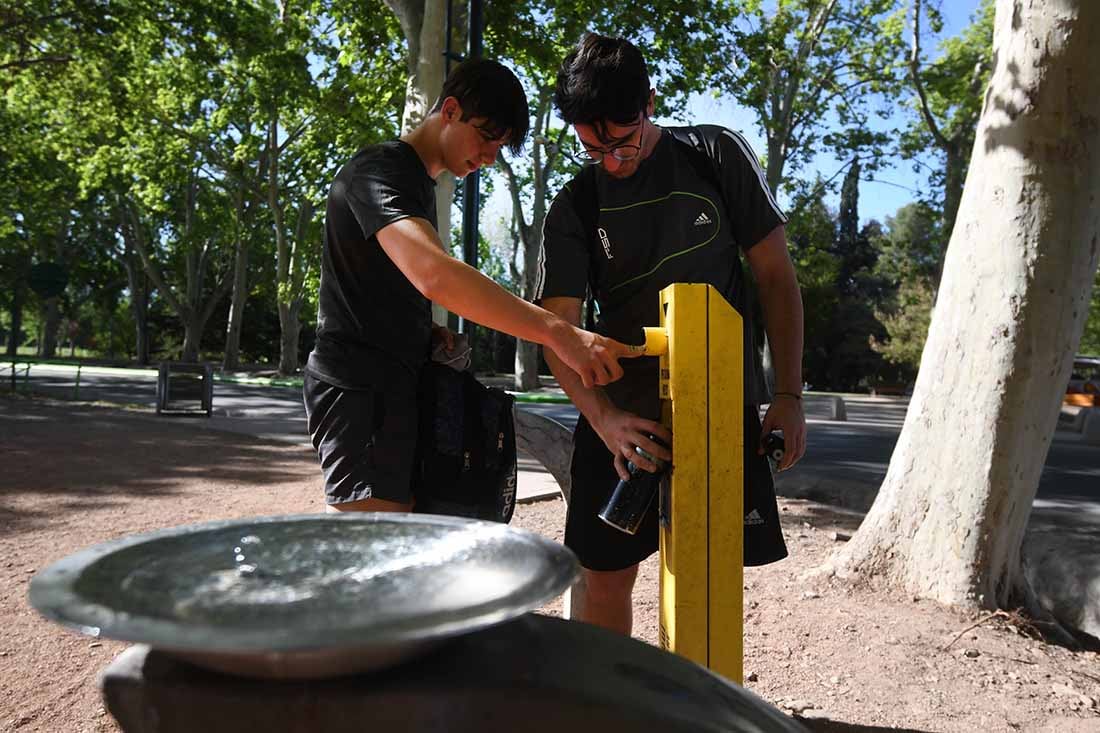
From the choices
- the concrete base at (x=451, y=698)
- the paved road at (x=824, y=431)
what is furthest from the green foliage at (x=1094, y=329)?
the concrete base at (x=451, y=698)

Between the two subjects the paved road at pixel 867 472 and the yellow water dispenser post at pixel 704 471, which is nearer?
the yellow water dispenser post at pixel 704 471

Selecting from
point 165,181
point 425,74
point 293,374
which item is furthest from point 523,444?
point 293,374

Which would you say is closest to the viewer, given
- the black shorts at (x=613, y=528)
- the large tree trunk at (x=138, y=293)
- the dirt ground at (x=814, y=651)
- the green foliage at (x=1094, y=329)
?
the black shorts at (x=613, y=528)

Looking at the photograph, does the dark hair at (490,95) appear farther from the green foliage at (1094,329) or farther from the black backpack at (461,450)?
the green foliage at (1094,329)

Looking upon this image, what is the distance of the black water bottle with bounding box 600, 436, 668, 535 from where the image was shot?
1896 millimetres

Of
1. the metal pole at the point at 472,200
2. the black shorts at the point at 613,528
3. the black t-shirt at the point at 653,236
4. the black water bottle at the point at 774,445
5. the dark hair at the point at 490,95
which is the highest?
the metal pole at the point at 472,200

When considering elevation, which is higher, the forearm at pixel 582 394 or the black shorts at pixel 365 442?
the forearm at pixel 582 394

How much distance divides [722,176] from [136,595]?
182 centimetres

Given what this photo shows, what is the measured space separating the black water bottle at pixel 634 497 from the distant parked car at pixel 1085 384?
20.7 meters

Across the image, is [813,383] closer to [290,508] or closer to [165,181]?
[165,181]

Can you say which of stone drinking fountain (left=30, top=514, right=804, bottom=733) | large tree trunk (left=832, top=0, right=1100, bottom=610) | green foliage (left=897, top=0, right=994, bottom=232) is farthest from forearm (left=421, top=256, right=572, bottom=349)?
green foliage (left=897, top=0, right=994, bottom=232)

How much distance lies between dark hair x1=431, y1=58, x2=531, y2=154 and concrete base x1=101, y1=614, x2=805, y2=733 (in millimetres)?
1474

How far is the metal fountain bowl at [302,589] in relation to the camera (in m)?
0.87

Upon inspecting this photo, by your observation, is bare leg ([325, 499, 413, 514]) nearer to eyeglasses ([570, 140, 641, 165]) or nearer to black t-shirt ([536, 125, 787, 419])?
black t-shirt ([536, 125, 787, 419])
